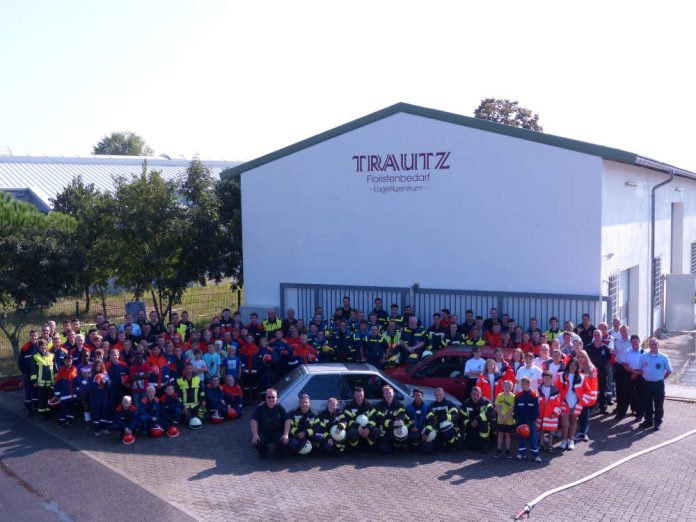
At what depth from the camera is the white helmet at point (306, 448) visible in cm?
1093

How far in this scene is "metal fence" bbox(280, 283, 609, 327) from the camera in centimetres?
1545

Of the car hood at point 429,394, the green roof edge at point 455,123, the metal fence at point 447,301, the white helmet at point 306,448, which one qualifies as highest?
the green roof edge at point 455,123

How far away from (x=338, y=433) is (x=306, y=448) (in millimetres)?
540

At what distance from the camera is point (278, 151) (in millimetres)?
19250

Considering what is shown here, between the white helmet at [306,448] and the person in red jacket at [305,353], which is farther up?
the person in red jacket at [305,353]

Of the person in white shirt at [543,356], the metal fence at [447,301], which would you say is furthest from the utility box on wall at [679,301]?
the person in white shirt at [543,356]

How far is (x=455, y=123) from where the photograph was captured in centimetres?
1683

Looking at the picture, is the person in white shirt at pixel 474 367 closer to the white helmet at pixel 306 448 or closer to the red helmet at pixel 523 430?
the red helmet at pixel 523 430

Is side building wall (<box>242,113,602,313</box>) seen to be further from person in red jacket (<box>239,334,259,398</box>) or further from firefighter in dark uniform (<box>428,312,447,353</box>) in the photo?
person in red jacket (<box>239,334,259,398</box>)

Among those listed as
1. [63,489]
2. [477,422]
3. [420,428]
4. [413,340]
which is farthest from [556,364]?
[63,489]

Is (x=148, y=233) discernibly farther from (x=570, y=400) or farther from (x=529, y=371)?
(x=570, y=400)

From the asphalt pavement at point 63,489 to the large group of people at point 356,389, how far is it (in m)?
1.10

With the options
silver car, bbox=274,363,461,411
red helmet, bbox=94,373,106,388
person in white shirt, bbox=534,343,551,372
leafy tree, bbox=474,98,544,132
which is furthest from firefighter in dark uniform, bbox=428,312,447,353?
leafy tree, bbox=474,98,544,132

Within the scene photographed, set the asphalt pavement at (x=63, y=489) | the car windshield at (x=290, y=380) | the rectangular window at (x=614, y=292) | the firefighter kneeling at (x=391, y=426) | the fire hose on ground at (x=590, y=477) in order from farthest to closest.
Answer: the rectangular window at (x=614, y=292) → the car windshield at (x=290, y=380) → the firefighter kneeling at (x=391, y=426) → the asphalt pavement at (x=63, y=489) → the fire hose on ground at (x=590, y=477)
